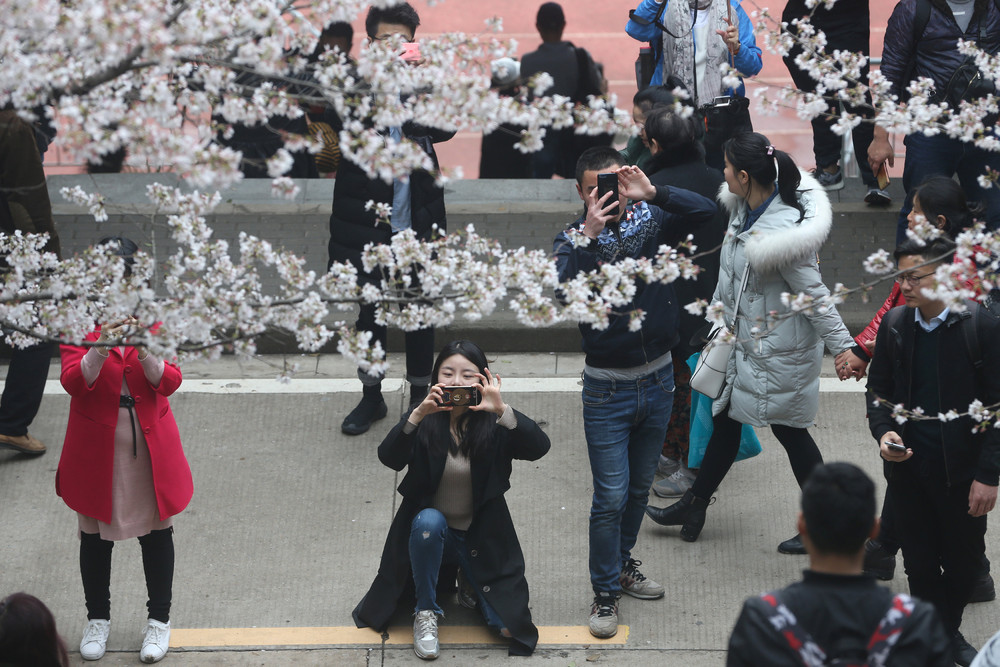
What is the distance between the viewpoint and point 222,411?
6.90 m

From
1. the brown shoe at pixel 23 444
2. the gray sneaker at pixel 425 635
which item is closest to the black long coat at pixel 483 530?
the gray sneaker at pixel 425 635

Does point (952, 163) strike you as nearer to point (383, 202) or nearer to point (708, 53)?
point (708, 53)

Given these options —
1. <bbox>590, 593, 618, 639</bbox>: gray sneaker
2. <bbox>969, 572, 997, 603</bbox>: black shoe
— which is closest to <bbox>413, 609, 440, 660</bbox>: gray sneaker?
<bbox>590, 593, 618, 639</bbox>: gray sneaker

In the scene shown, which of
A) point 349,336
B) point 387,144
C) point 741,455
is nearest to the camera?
point 387,144

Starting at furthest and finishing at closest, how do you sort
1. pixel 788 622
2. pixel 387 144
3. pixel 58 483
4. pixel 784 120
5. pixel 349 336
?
pixel 784 120 < pixel 58 483 < pixel 349 336 < pixel 387 144 < pixel 788 622

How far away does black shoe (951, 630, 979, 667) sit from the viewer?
4.79m

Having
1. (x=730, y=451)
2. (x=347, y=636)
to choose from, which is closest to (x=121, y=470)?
(x=347, y=636)

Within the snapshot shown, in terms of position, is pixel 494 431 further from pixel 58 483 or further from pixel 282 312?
pixel 58 483

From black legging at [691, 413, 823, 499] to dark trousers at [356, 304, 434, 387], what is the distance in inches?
67.6

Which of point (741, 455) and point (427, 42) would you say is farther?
point (741, 455)

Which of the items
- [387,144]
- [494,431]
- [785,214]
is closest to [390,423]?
[494,431]

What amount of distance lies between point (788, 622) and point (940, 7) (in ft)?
16.1

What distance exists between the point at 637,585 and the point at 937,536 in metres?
1.31

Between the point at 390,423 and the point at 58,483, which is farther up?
the point at 58,483
